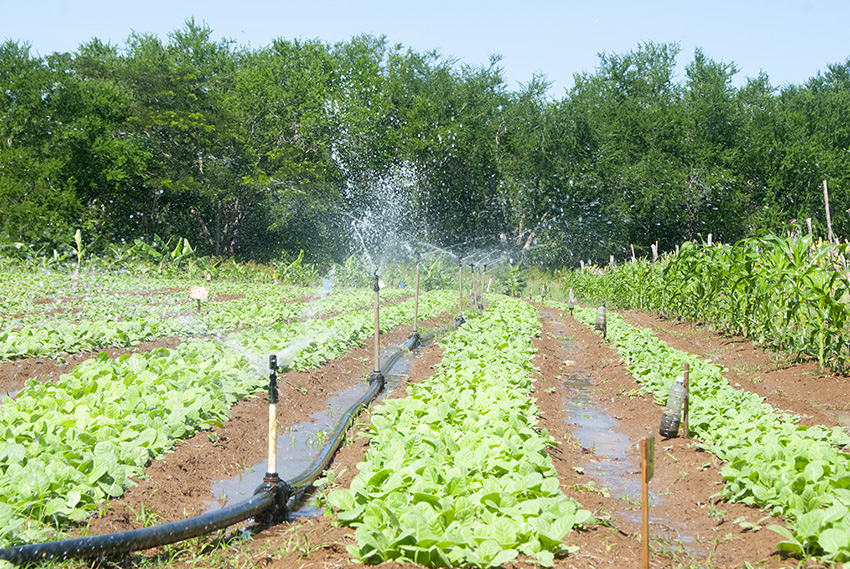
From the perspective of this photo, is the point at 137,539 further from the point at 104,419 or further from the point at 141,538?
the point at 104,419

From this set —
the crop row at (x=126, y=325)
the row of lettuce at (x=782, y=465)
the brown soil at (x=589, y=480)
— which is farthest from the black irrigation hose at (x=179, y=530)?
the crop row at (x=126, y=325)

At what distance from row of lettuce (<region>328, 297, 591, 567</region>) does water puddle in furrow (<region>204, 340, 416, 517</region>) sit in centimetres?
84

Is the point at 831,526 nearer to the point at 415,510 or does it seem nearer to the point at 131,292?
the point at 415,510

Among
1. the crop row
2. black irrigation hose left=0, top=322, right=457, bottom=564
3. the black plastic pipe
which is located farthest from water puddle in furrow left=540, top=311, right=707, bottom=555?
the crop row

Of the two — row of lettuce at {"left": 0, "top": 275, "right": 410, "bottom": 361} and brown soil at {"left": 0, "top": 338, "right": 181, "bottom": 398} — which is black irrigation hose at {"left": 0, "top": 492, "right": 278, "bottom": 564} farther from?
row of lettuce at {"left": 0, "top": 275, "right": 410, "bottom": 361}

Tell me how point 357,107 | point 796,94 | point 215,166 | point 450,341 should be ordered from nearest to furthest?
point 450,341 → point 215,166 → point 357,107 → point 796,94

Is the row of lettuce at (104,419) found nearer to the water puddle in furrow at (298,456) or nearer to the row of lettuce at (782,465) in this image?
the water puddle in furrow at (298,456)

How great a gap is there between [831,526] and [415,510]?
7.27ft

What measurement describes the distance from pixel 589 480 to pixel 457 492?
2170 millimetres

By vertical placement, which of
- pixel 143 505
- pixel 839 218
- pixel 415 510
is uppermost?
pixel 839 218

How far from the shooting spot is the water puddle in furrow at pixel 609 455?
5156 millimetres

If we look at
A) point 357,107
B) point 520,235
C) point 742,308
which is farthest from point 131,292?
point 520,235

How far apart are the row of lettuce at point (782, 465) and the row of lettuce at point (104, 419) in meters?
4.02

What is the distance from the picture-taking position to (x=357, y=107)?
135ft
